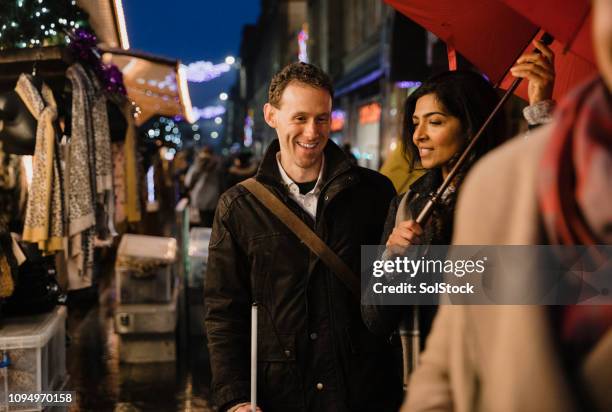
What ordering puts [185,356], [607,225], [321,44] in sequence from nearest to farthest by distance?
[607,225] < [185,356] < [321,44]

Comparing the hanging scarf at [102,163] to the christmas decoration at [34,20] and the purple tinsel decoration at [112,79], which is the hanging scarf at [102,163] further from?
the christmas decoration at [34,20]

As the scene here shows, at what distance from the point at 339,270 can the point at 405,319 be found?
494 mm

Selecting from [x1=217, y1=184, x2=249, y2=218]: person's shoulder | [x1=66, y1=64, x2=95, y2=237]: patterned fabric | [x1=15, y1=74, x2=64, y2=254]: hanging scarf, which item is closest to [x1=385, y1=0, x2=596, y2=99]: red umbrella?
[x1=217, y1=184, x2=249, y2=218]: person's shoulder

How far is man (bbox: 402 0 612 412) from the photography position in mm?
1175

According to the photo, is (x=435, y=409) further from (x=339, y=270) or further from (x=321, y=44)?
(x=321, y=44)

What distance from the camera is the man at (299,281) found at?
311 cm

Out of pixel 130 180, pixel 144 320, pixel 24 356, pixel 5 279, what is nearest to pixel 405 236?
pixel 5 279

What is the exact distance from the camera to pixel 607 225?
1.18 meters

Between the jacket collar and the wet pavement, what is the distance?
157 inches

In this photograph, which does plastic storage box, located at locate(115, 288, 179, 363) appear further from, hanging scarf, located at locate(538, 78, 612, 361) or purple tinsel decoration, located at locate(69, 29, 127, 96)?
hanging scarf, located at locate(538, 78, 612, 361)

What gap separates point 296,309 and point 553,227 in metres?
2.01

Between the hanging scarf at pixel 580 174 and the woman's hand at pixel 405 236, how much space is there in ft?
3.65

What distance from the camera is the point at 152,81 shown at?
10758 mm

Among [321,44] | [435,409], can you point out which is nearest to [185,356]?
[435,409]
